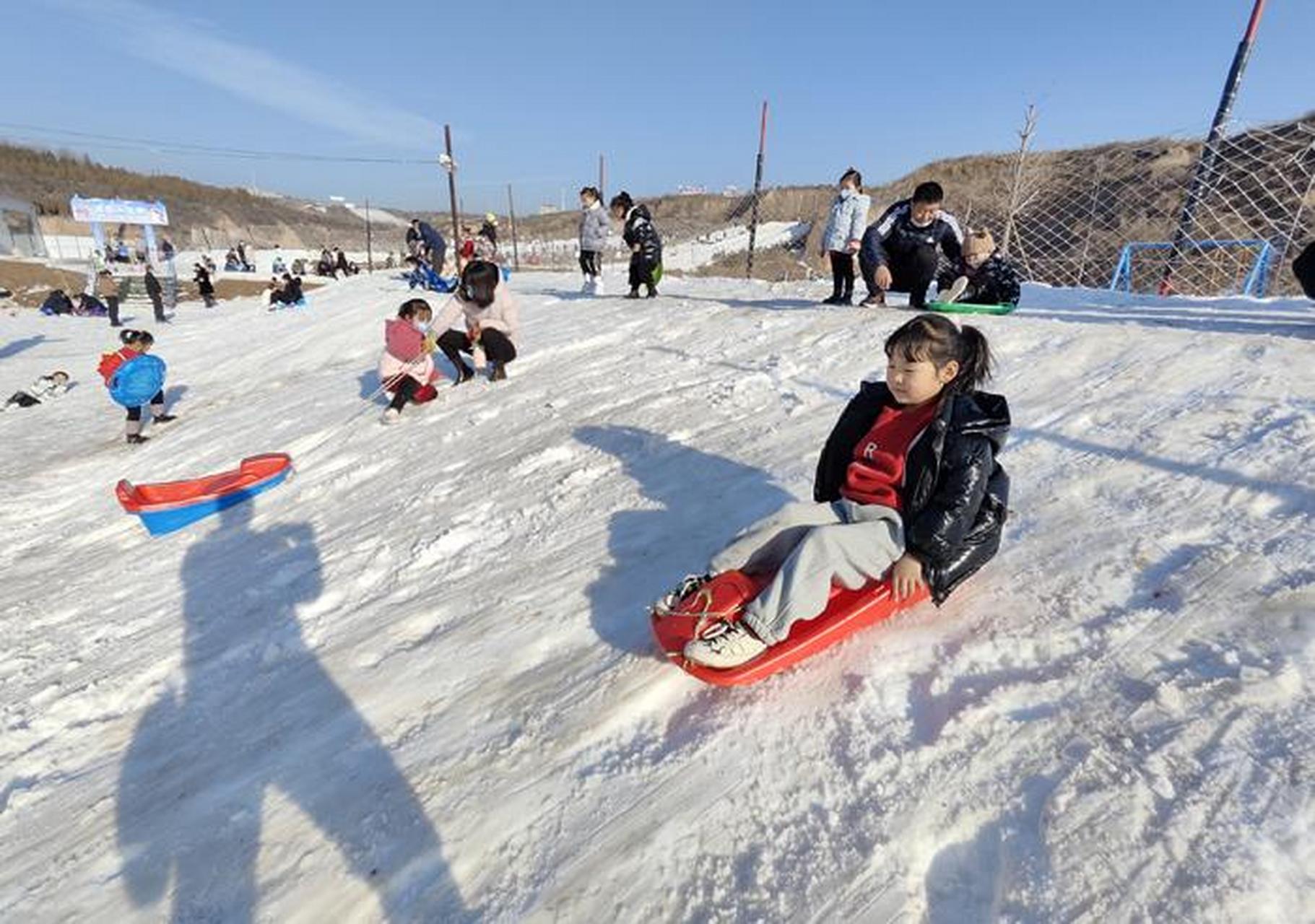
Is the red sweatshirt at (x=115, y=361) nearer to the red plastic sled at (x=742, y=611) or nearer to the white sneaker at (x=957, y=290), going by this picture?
the red plastic sled at (x=742, y=611)

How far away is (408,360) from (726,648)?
201 inches

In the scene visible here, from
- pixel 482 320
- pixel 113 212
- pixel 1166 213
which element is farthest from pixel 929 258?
pixel 113 212

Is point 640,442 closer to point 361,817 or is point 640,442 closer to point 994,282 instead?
point 361,817

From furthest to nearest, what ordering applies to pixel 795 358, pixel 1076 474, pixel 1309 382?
pixel 795 358 < pixel 1309 382 < pixel 1076 474

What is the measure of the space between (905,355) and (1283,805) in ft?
4.95

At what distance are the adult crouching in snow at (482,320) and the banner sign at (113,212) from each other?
3571 cm

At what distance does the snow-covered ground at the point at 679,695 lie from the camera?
1552 mm

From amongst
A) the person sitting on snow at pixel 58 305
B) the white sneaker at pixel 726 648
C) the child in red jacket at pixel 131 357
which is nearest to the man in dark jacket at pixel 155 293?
the person sitting on snow at pixel 58 305

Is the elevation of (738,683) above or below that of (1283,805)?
below

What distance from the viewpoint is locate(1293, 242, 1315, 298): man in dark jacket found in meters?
4.30

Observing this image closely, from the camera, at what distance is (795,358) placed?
18.0ft

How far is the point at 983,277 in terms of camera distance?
616 centimetres

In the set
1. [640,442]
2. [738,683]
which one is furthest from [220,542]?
[738,683]

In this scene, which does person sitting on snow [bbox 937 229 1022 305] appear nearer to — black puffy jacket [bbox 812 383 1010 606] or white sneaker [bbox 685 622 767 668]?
black puffy jacket [bbox 812 383 1010 606]
